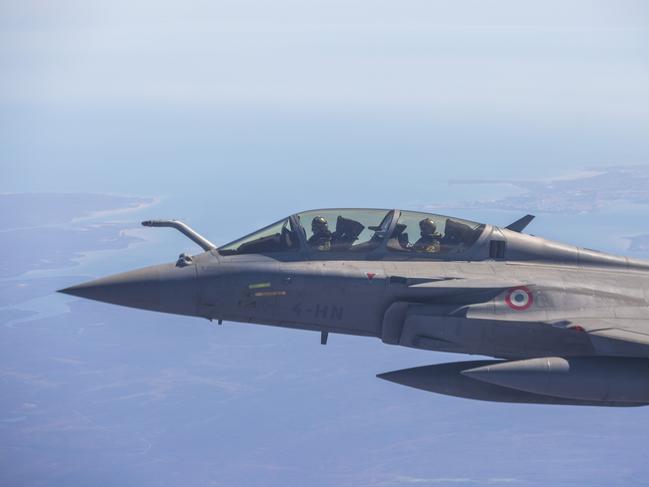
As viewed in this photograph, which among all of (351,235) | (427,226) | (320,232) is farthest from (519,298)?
(320,232)

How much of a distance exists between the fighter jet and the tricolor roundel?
0.02 meters

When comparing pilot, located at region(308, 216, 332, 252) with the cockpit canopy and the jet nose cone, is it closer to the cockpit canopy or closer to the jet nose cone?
the cockpit canopy

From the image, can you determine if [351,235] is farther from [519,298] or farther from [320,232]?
[519,298]

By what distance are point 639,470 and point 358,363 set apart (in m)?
47.9

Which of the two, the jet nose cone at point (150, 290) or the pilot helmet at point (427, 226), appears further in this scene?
the pilot helmet at point (427, 226)

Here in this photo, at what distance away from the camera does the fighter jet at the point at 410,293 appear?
18.4m

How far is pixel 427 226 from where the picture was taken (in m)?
19.3

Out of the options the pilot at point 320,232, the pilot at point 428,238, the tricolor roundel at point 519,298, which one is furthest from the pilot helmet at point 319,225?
the tricolor roundel at point 519,298

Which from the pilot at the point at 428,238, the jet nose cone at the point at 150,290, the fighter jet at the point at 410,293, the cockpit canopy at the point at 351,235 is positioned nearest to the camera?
the fighter jet at the point at 410,293

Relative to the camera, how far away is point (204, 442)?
132m

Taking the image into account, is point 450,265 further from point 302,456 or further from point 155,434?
point 155,434

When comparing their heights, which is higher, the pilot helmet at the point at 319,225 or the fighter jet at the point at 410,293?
the pilot helmet at the point at 319,225

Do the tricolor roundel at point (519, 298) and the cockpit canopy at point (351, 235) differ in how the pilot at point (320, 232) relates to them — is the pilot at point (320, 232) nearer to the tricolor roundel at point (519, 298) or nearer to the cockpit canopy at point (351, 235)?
the cockpit canopy at point (351, 235)

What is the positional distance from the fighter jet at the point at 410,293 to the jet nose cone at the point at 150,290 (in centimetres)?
2
